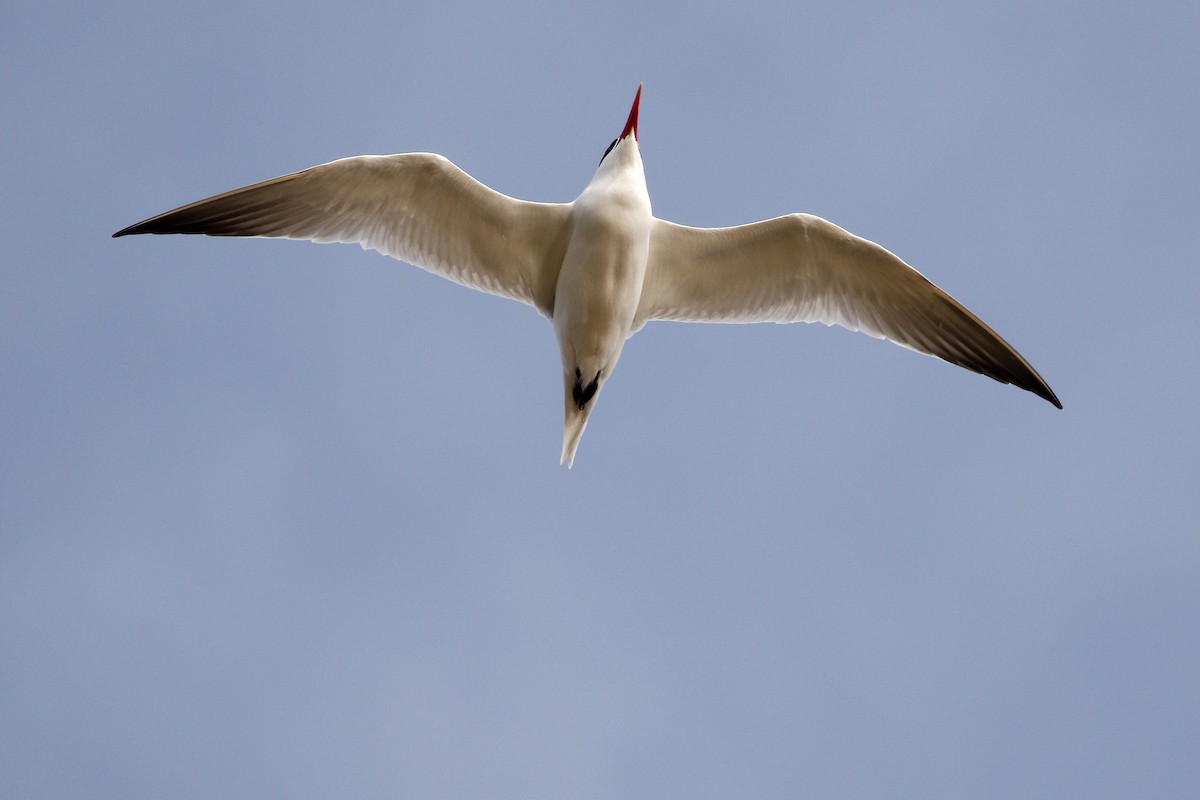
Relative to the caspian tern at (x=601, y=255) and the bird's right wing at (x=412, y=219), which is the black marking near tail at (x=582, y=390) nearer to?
the caspian tern at (x=601, y=255)

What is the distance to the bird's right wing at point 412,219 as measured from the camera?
8.98 meters

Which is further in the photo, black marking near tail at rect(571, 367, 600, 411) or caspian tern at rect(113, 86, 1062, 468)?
black marking near tail at rect(571, 367, 600, 411)

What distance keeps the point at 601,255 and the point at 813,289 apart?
6.34 ft

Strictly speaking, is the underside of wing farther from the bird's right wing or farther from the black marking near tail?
the bird's right wing

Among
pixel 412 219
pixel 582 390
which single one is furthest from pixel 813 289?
pixel 412 219

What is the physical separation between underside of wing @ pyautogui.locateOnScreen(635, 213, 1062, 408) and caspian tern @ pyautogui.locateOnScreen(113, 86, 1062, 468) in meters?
0.01

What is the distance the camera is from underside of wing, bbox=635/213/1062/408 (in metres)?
9.28

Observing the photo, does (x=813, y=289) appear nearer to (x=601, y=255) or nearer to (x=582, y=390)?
(x=601, y=255)

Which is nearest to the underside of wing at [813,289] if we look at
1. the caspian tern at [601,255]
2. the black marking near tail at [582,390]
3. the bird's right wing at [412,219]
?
the caspian tern at [601,255]

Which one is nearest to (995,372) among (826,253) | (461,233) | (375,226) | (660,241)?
(826,253)

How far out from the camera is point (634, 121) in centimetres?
977

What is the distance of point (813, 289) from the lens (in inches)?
380

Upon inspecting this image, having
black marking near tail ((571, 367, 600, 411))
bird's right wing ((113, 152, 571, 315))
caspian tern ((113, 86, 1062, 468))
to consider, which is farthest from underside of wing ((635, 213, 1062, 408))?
bird's right wing ((113, 152, 571, 315))

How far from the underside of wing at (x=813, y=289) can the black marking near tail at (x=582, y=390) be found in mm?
Answer: 746
